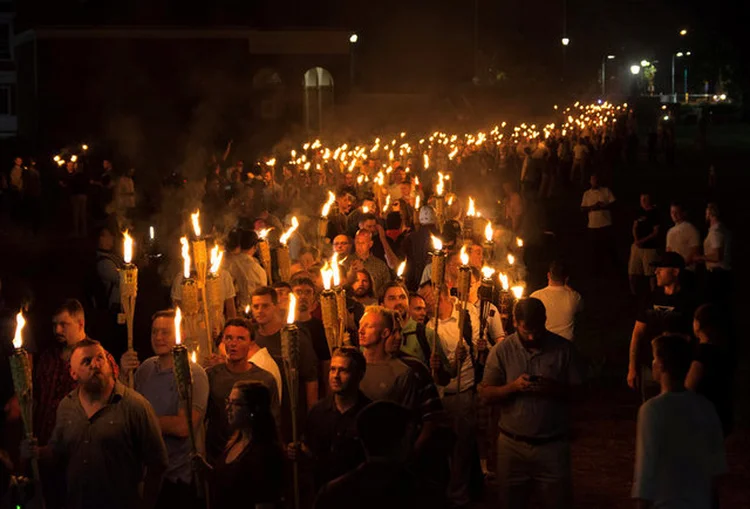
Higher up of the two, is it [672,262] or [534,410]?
[672,262]

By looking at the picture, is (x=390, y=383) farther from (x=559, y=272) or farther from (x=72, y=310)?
(x=559, y=272)

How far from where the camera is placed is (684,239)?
14555mm

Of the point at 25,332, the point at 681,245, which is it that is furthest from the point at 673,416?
the point at 681,245

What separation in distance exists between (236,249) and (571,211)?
20.9 m

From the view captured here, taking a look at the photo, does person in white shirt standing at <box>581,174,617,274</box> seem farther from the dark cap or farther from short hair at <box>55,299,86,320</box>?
short hair at <box>55,299,86,320</box>

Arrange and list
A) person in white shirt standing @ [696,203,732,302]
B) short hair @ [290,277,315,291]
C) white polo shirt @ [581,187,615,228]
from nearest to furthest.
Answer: short hair @ [290,277,315,291] < person in white shirt standing @ [696,203,732,302] < white polo shirt @ [581,187,615,228]

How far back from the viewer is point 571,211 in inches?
1224

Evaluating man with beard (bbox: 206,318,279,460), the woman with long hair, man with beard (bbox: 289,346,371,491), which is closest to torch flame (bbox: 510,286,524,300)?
man with beard (bbox: 206,318,279,460)

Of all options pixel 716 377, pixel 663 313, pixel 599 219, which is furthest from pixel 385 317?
pixel 599 219

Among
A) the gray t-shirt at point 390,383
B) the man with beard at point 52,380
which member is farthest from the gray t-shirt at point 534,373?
the man with beard at point 52,380

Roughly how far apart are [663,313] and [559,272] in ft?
3.66

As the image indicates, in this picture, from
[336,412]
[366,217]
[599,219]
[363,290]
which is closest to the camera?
[336,412]

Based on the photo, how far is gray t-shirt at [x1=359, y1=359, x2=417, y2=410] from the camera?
22.5 ft

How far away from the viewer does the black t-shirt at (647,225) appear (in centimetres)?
1622
